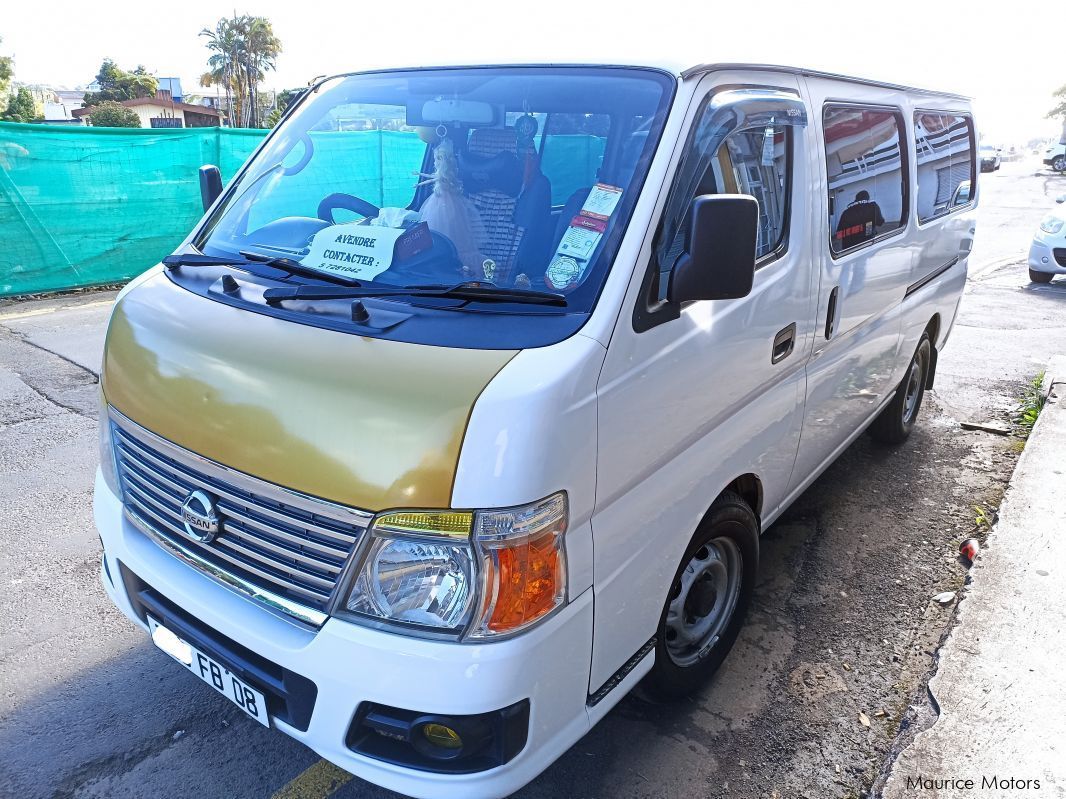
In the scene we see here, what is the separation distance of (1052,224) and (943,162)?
7.83m

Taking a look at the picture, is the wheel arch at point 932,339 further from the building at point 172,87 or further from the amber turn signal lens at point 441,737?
the building at point 172,87

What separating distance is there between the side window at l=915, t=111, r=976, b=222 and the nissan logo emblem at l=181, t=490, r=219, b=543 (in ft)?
12.5

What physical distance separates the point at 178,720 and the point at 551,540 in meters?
1.73

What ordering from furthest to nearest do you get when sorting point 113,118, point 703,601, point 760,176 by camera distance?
point 113,118 → point 703,601 → point 760,176

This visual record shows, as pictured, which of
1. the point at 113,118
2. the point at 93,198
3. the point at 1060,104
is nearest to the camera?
the point at 93,198

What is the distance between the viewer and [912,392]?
5.28 m

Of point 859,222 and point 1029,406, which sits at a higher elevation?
point 859,222

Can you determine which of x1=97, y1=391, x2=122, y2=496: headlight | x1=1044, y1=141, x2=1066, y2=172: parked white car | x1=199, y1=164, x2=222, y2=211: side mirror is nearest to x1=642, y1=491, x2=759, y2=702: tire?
x1=97, y1=391, x2=122, y2=496: headlight

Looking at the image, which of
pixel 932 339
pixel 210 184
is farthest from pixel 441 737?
pixel 932 339

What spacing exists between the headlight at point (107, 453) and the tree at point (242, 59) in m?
90.8

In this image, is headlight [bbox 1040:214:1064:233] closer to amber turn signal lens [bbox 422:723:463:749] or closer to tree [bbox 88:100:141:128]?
amber turn signal lens [bbox 422:723:463:749]

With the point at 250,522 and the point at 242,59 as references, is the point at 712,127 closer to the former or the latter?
the point at 250,522

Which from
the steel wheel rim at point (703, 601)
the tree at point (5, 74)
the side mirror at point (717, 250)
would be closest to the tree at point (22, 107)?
the tree at point (5, 74)

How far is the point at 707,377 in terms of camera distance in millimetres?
2361
